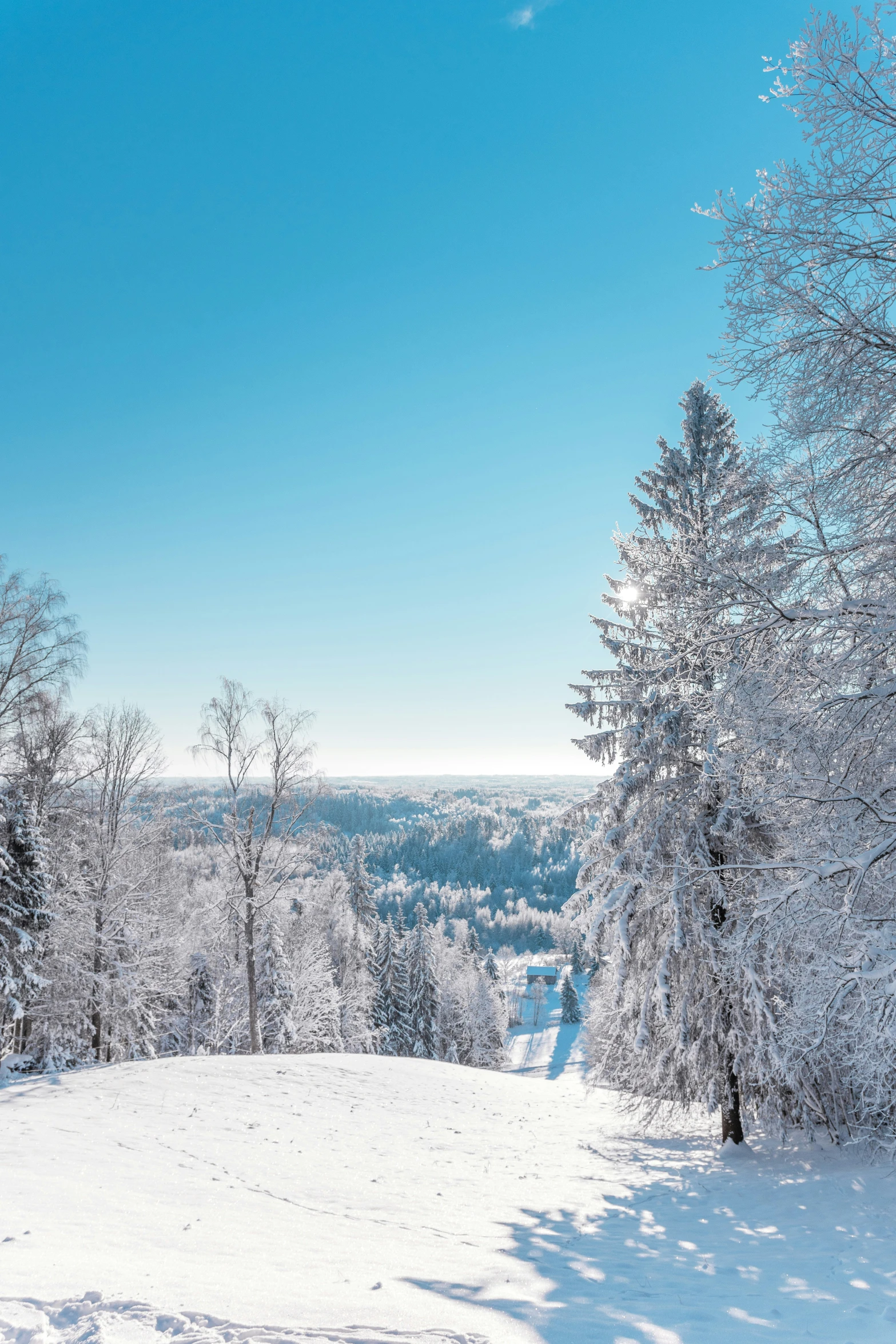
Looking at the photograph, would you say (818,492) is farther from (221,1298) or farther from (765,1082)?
(765,1082)

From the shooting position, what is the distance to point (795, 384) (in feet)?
15.4

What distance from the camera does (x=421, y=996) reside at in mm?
36344

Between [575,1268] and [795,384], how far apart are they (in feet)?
24.0

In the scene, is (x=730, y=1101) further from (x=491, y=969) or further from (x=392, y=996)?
(x=491, y=969)

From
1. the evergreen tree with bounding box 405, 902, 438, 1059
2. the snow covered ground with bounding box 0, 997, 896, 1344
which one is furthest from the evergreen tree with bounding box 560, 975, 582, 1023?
the snow covered ground with bounding box 0, 997, 896, 1344

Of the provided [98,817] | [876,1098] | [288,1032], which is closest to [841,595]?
[876,1098]

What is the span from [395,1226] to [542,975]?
373 ft

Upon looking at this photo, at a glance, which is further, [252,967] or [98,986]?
[98,986]

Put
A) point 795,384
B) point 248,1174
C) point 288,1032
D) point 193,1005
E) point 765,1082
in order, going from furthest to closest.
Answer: point 193,1005 < point 288,1032 < point 765,1082 < point 248,1174 < point 795,384

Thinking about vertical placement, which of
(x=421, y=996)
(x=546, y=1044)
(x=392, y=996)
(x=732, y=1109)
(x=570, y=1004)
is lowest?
(x=546, y=1044)

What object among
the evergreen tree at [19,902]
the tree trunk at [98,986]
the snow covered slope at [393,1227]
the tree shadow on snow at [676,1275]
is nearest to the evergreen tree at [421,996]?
the tree trunk at [98,986]

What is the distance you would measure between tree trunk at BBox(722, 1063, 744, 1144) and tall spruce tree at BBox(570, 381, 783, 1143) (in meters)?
0.03

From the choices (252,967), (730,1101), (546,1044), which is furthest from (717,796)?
(546,1044)

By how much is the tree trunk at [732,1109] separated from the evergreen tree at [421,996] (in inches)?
1177
